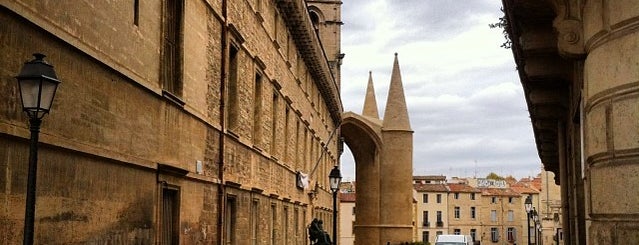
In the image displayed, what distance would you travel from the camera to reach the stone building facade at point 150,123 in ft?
25.1

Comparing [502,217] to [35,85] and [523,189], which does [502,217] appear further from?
[35,85]

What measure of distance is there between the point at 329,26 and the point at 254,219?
116 ft

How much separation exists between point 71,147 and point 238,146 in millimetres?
9146

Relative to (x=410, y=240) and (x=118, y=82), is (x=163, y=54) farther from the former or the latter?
(x=410, y=240)

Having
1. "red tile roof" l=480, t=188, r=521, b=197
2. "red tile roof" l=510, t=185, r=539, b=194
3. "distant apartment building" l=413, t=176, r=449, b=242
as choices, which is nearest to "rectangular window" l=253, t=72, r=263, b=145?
"distant apartment building" l=413, t=176, r=449, b=242

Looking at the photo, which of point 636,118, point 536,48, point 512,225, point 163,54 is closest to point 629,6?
point 636,118

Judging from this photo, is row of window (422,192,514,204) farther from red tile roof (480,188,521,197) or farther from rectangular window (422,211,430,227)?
rectangular window (422,211,430,227)

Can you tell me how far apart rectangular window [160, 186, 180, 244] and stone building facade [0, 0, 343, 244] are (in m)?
0.02

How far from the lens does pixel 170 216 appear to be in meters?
12.5

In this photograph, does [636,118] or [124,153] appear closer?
[636,118]

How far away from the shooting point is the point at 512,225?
103 meters

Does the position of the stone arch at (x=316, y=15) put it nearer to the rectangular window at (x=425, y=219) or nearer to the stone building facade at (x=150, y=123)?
the stone building facade at (x=150, y=123)

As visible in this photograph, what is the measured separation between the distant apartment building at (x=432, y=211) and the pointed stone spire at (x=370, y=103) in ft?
100

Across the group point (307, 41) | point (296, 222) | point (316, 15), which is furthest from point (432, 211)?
point (296, 222)
